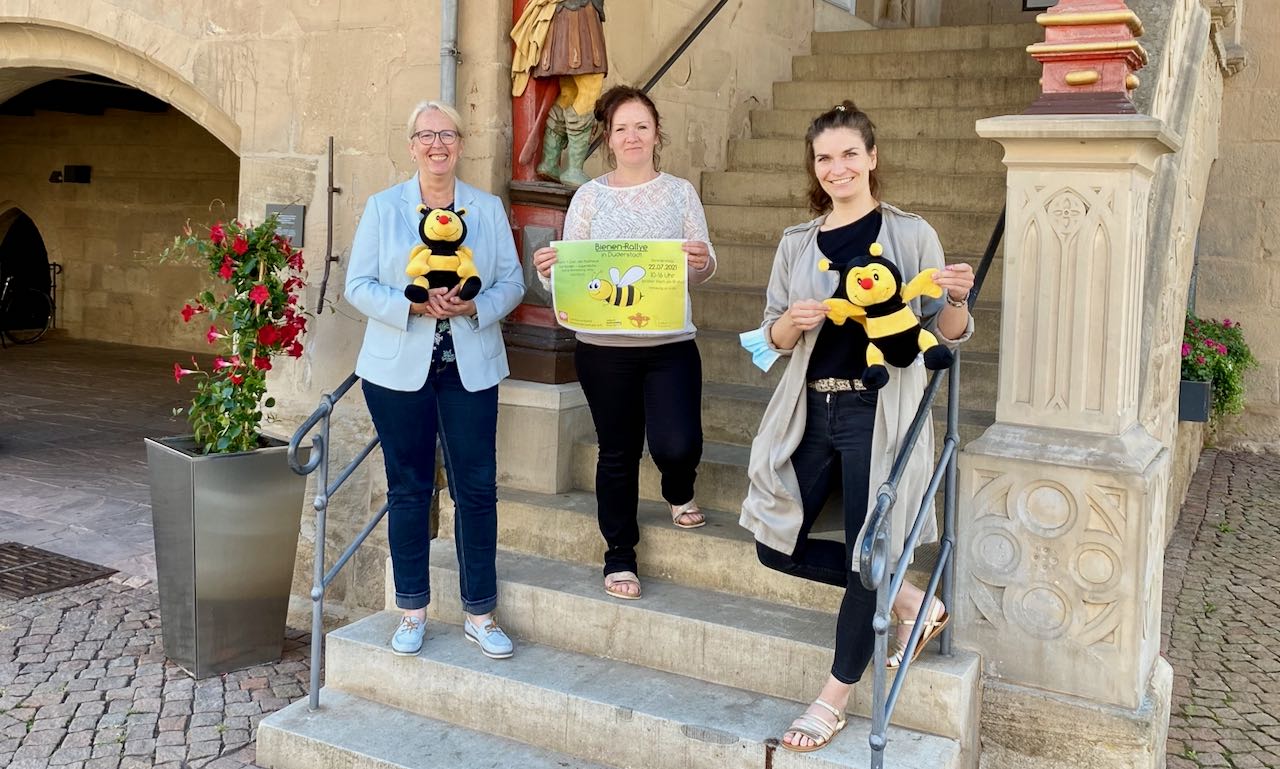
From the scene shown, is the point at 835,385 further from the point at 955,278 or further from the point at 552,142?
Result: the point at 552,142

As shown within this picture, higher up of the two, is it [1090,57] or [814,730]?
[1090,57]

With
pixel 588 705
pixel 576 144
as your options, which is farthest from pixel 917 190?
pixel 588 705

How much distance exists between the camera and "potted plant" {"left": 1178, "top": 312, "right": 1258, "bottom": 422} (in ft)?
22.7

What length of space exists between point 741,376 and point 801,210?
115cm

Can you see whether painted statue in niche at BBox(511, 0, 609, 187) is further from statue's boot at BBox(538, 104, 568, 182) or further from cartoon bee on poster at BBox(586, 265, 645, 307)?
cartoon bee on poster at BBox(586, 265, 645, 307)

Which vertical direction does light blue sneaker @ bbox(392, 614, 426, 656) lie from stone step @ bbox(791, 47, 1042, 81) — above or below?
below

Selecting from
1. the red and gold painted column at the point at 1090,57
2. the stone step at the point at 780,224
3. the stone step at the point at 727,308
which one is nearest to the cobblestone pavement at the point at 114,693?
the stone step at the point at 727,308

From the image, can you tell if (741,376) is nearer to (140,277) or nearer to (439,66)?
(439,66)

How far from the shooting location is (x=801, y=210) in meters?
5.89

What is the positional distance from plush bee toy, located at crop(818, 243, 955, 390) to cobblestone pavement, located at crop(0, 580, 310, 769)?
7.83 feet

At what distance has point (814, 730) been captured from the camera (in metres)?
3.19

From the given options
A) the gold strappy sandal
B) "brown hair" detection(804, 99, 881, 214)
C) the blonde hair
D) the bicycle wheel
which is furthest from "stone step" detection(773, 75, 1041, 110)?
the bicycle wheel

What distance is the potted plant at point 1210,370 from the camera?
22.7ft

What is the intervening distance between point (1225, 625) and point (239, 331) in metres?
4.35
